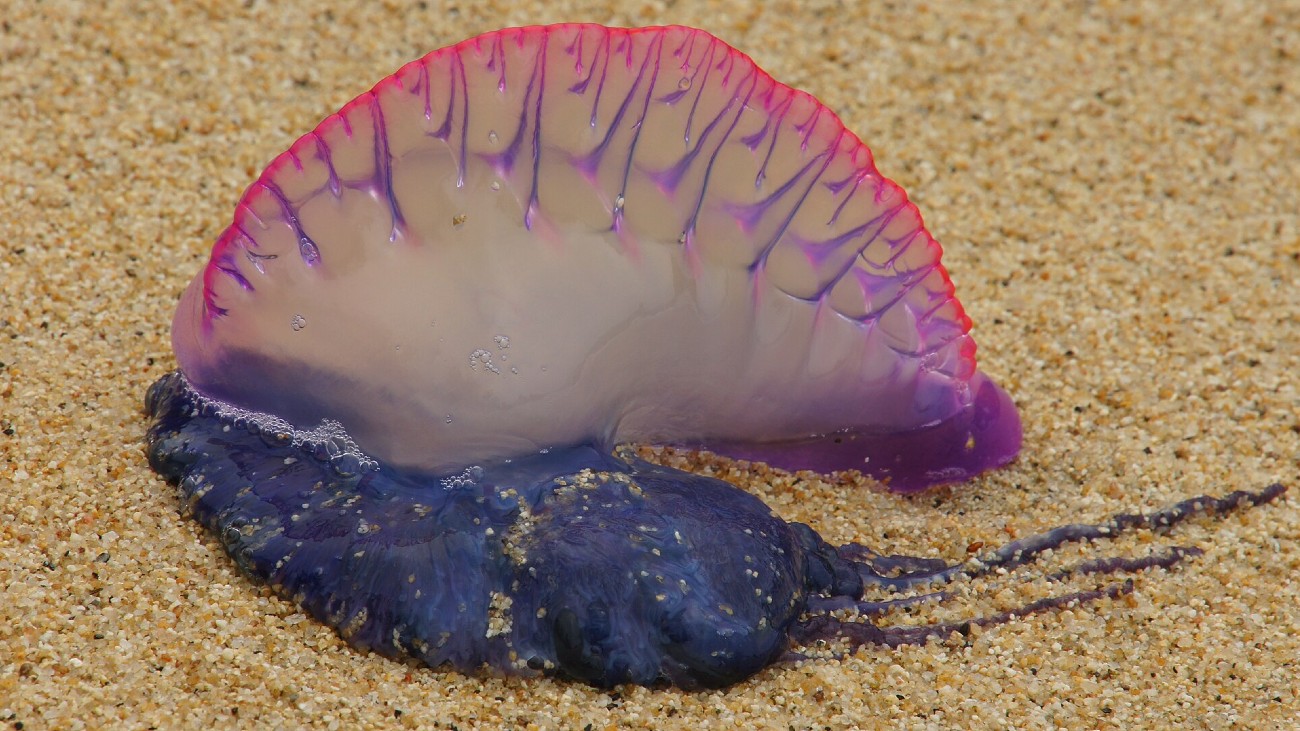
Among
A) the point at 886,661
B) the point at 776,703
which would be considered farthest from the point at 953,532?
the point at 776,703

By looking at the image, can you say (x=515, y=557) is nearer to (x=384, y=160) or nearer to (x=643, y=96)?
(x=384, y=160)

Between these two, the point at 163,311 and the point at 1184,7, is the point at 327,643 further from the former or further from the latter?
the point at 1184,7

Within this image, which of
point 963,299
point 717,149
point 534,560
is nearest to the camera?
point 534,560

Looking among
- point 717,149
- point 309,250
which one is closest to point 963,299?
point 717,149

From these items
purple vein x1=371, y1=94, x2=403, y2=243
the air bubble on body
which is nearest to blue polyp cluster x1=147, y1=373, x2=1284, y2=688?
the air bubble on body

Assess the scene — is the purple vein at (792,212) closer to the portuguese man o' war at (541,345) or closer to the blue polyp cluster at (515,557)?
the portuguese man o' war at (541,345)

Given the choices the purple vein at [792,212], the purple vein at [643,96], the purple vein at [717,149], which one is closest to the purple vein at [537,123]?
the purple vein at [643,96]

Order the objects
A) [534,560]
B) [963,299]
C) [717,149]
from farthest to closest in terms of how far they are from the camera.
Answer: [963,299]
[717,149]
[534,560]
